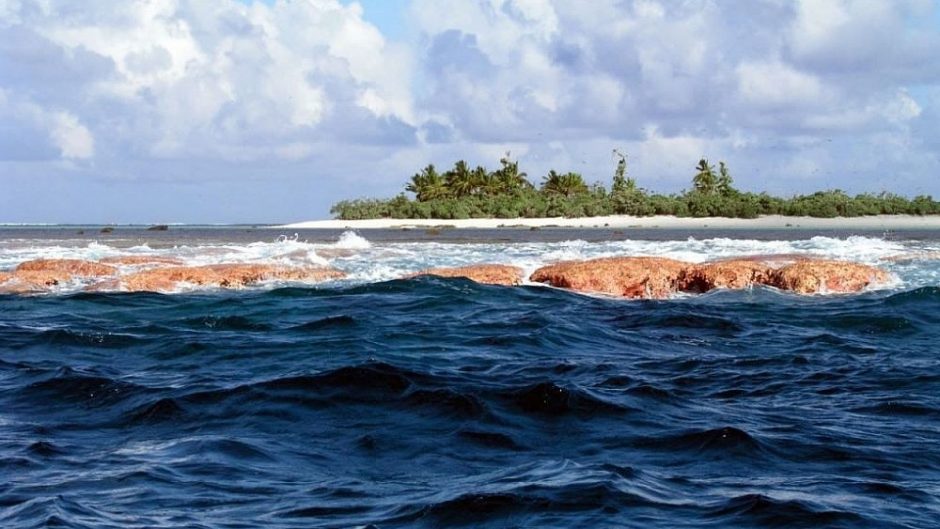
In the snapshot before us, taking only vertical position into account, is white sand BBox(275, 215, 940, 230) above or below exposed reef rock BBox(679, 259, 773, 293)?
below

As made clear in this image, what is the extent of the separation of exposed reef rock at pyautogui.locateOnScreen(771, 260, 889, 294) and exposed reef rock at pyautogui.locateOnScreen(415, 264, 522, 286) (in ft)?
15.3

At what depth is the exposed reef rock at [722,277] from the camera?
1808 cm

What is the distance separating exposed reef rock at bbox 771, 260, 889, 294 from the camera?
17.5m

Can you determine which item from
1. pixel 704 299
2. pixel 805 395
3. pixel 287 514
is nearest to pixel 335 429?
pixel 287 514

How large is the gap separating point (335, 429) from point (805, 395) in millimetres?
3946

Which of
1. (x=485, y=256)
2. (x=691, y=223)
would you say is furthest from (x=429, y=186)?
(x=485, y=256)

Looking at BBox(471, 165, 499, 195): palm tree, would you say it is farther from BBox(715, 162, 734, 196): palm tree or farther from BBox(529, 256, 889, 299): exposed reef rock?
BBox(529, 256, 889, 299): exposed reef rock

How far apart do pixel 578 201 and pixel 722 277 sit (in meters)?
83.0

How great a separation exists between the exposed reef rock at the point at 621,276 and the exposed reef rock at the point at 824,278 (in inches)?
69.0

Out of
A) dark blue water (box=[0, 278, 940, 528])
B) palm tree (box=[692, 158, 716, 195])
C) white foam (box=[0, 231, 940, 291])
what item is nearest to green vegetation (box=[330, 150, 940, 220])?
palm tree (box=[692, 158, 716, 195])

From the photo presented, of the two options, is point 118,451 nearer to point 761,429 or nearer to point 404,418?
point 404,418

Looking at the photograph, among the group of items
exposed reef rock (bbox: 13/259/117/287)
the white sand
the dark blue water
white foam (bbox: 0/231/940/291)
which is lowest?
the white sand

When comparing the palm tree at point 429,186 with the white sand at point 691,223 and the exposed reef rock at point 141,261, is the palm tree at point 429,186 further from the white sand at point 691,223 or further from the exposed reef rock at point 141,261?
the exposed reef rock at point 141,261

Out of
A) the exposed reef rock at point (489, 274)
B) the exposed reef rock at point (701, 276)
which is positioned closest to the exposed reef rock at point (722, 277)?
the exposed reef rock at point (701, 276)
